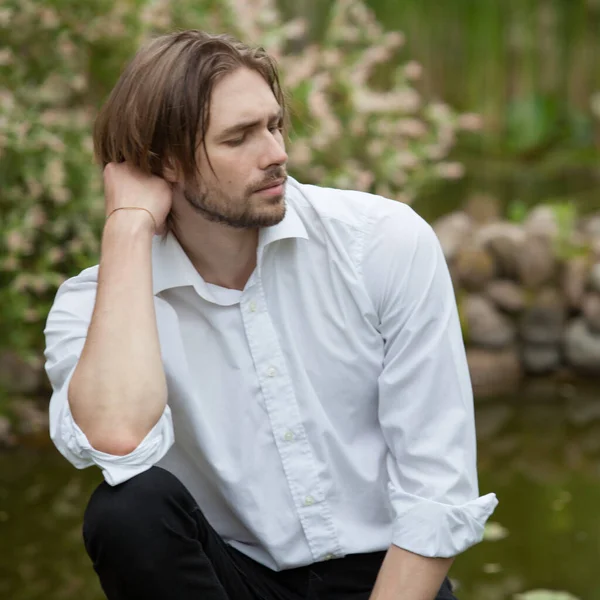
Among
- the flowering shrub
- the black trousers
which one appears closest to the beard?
the black trousers

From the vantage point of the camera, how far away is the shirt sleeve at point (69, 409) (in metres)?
1.77

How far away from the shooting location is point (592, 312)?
15.2 ft

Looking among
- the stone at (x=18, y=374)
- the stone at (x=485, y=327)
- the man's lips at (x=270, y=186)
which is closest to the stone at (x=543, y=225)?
the stone at (x=485, y=327)

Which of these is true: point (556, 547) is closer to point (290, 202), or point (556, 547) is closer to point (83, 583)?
point (83, 583)

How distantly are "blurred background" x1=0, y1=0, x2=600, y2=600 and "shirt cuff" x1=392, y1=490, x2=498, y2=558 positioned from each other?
41.7 inches

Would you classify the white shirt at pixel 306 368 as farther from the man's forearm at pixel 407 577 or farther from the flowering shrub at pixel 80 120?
the flowering shrub at pixel 80 120

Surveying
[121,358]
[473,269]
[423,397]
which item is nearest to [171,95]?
[121,358]

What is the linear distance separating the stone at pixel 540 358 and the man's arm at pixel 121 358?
302cm

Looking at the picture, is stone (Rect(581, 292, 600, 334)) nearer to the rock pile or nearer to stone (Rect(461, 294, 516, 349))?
the rock pile

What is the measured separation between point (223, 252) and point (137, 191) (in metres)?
0.19

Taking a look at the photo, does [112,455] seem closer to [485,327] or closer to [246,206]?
[246,206]

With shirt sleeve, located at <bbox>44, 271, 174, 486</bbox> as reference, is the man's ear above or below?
above

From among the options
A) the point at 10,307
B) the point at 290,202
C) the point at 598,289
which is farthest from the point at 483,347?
the point at 290,202

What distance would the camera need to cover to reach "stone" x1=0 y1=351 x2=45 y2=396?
13.9ft
